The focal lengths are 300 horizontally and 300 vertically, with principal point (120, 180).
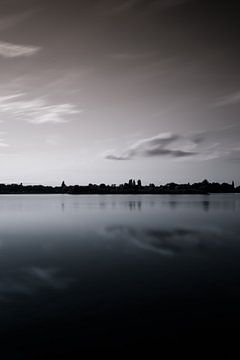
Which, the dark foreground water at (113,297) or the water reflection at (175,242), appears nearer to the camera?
the dark foreground water at (113,297)


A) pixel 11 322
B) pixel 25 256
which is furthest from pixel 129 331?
pixel 25 256

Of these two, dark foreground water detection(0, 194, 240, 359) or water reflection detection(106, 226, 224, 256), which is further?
water reflection detection(106, 226, 224, 256)

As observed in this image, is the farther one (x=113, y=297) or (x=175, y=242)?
(x=175, y=242)

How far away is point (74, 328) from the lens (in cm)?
1180

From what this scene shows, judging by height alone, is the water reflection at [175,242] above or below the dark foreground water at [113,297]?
below

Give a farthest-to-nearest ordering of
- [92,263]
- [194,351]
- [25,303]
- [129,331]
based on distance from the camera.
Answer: [92,263] → [25,303] → [129,331] → [194,351]

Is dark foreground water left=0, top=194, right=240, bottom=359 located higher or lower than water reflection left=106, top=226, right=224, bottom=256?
higher

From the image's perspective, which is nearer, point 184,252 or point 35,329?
point 35,329

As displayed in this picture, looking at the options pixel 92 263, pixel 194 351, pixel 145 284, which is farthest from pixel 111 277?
pixel 194 351

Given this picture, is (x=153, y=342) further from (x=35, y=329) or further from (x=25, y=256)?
(x=25, y=256)

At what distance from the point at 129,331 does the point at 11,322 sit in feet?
16.0

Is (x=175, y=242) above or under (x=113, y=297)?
under

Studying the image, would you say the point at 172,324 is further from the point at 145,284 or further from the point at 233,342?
the point at 145,284

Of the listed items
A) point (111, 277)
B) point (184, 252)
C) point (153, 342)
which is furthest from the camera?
point (184, 252)
